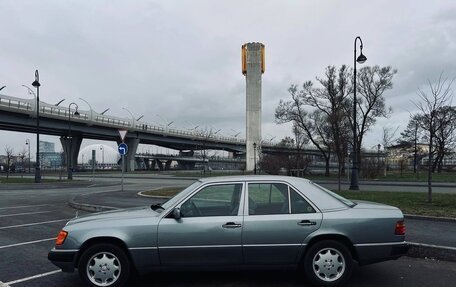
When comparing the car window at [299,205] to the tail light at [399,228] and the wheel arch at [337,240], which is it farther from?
the tail light at [399,228]

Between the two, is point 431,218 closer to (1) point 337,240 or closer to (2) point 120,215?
(1) point 337,240

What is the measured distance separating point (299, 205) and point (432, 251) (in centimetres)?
328

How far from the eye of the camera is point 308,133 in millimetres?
50406

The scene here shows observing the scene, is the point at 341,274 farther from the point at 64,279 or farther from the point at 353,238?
the point at 64,279

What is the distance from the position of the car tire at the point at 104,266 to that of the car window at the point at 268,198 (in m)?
1.85

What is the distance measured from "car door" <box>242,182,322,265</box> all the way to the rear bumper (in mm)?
717

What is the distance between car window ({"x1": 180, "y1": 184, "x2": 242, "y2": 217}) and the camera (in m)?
5.57

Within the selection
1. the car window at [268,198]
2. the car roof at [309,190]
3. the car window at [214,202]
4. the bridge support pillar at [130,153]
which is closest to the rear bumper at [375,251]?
the car roof at [309,190]

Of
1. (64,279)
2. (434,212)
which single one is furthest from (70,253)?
(434,212)

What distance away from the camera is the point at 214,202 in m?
5.79

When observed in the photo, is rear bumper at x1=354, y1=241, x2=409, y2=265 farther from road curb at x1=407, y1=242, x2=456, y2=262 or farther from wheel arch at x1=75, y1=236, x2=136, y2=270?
wheel arch at x1=75, y1=236, x2=136, y2=270

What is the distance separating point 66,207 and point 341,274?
527 inches

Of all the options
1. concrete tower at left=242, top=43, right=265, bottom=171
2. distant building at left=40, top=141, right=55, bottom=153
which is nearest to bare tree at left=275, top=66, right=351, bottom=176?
concrete tower at left=242, top=43, right=265, bottom=171

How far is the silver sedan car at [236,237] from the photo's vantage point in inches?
212
